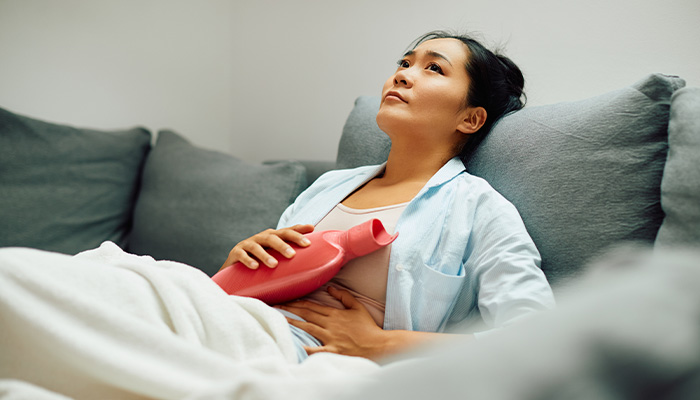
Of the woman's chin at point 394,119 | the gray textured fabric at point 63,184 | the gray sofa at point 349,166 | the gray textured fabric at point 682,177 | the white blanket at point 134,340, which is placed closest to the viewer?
the white blanket at point 134,340

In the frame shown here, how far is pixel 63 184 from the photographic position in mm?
1615

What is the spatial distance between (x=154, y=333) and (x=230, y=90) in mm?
2012

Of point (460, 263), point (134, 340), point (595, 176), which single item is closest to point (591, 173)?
point (595, 176)

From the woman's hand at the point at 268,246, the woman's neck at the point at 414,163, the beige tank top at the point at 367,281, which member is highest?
the woman's neck at the point at 414,163

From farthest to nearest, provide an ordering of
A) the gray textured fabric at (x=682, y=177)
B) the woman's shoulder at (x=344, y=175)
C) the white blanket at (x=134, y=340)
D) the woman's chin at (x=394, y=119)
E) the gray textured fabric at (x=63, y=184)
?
the gray textured fabric at (x=63, y=184)
the woman's shoulder at (x=344, y=175)
the woman's chin at (x=394, y=119)
the gray textured fabric at (x=682, y=177)
the white blanket at (x=134, y=340)

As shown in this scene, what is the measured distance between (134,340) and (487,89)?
986 mm

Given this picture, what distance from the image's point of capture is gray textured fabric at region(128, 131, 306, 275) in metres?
1.52

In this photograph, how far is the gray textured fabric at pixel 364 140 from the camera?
1.32 metres

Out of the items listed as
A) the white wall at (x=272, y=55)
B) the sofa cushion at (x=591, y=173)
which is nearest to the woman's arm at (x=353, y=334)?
the sofa cushion at (x=591, y=173)

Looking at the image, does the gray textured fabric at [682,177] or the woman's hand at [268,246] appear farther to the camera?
the woman's hand at [268,246]

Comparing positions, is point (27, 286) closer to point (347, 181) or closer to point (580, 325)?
point (580, 325)

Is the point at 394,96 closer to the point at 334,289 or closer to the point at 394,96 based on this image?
the point at 394,96

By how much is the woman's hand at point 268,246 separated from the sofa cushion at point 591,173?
1.48 ft

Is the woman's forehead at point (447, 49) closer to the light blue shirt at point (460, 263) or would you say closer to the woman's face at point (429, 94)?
the woman's face at point (429, 94)
